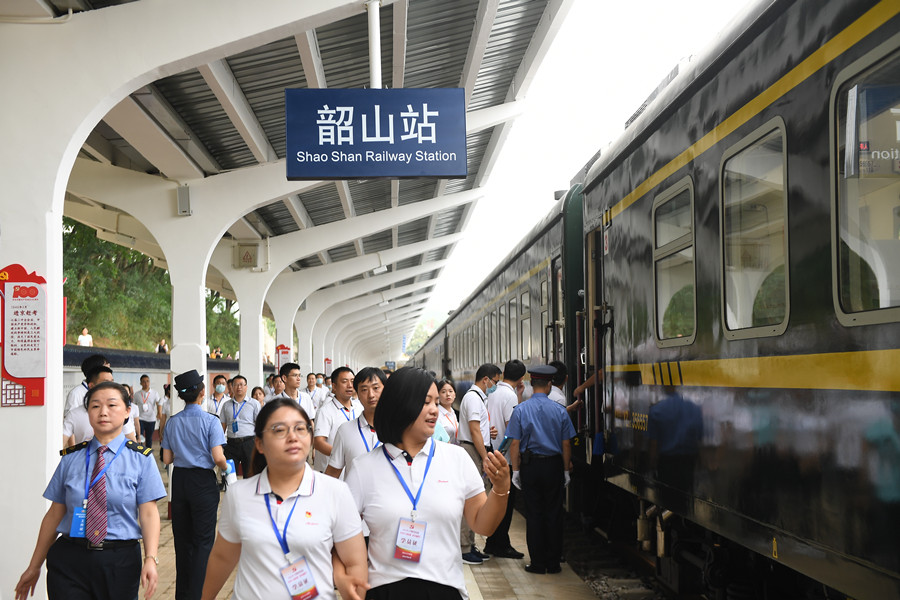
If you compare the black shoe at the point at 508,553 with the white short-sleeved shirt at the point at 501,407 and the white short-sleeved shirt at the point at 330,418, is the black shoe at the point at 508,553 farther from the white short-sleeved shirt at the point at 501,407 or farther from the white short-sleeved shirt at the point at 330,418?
the white short-sleeved shirt at the point at 330,418

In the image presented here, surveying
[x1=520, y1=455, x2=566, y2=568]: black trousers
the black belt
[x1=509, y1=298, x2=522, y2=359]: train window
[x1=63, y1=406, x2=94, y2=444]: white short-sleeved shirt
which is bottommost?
[x1=520, y1=455, x2=566, y2=568]: black trousers

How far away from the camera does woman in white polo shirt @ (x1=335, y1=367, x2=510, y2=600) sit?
328 cm

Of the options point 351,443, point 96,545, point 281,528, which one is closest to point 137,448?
point 96,545

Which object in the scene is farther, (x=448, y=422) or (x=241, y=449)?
(x=241, y=449)

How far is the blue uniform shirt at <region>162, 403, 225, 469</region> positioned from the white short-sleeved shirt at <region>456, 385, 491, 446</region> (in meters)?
2.38

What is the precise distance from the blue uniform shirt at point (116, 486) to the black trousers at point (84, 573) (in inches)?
3.6

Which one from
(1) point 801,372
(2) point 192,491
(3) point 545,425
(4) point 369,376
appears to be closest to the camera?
(1) point 801,372

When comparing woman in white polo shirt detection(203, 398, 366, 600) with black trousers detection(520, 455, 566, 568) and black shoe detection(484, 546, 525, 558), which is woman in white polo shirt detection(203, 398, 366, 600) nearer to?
black trousers detection(520, 455, 566, 568)

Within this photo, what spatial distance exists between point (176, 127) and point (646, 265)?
8.70 metres

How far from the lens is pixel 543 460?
7.92 meters

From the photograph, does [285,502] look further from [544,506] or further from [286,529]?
[544,506]

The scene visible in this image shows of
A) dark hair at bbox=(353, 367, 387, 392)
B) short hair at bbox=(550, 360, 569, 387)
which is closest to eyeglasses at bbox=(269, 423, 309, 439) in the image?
dark hair at bbox=(353, 367, 387, 392)

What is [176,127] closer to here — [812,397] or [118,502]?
[118,502]

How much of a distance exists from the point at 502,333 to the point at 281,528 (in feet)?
38.1
